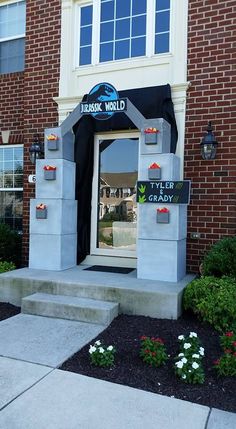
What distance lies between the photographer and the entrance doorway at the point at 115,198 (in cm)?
671

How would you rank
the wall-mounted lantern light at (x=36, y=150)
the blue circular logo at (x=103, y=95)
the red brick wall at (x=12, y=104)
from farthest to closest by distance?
the red brick wall at (x=12, y=104)
the wall-mounted lantern light at (x=36, y=150)
the blue circular logo at (x=103, y=95)

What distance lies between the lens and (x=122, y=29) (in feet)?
21.7

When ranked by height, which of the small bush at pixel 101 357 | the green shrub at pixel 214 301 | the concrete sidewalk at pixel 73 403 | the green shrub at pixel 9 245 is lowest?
the concrete sidewalk at pixel 73 403

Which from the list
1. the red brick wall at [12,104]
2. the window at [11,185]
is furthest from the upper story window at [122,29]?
the window at [11,185]

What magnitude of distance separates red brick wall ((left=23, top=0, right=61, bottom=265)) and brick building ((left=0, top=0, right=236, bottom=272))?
2 cm

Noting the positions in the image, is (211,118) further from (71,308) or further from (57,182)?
(71,308)

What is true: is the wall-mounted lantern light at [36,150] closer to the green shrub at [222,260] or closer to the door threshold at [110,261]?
the door threshold at [110,261]

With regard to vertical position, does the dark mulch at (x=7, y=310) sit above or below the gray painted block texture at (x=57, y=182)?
below

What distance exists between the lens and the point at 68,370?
3.50 metres

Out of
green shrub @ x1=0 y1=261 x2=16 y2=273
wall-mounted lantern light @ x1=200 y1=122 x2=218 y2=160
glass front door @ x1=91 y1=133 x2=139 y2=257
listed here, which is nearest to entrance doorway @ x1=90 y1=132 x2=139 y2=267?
glass front door @ x1=91 y1=133 x2=139 y2=257

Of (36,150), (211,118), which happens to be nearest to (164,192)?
(211,118)

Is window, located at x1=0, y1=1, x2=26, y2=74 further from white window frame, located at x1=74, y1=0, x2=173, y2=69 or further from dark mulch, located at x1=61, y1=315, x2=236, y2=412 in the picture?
dark mulch, located at x1=61, y1=315, x2=236, y2=412

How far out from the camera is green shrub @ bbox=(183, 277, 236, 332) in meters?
4.43

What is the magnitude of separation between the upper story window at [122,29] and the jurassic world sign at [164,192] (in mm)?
2454
